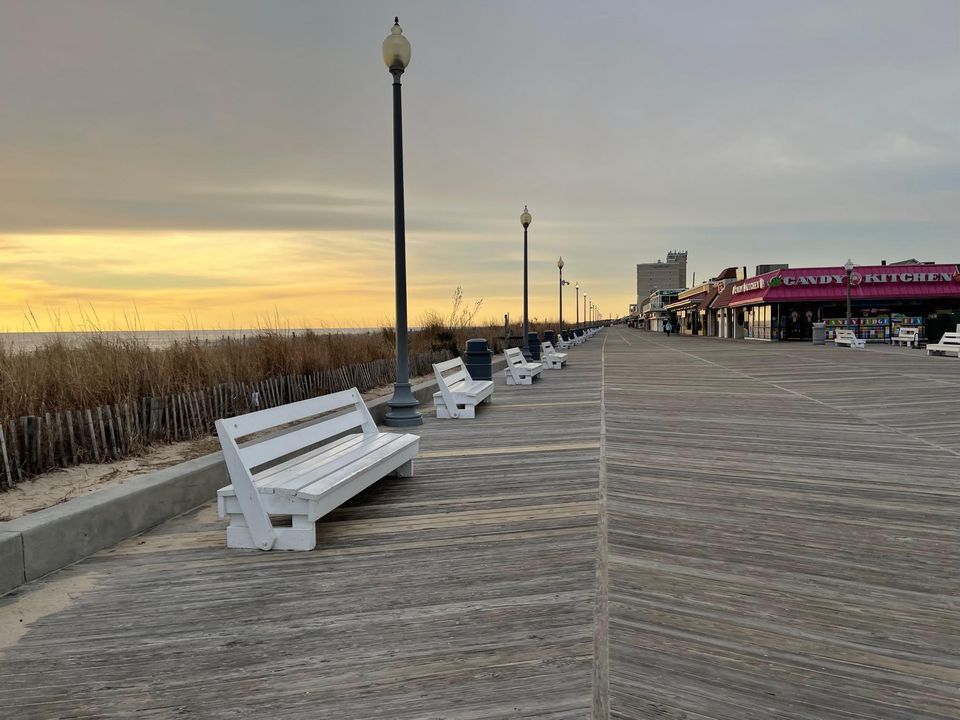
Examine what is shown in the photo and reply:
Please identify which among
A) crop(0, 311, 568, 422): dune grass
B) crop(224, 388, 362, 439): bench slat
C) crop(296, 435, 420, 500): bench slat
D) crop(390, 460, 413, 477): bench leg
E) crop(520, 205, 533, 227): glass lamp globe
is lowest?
crop(390, 460, 413, 477): bench leg

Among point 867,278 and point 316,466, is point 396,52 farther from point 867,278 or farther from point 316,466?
point 867,278

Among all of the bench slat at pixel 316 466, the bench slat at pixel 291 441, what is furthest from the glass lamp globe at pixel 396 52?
the bench slat at pixel 316 466

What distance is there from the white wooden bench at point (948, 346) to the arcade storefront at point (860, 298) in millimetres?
15691

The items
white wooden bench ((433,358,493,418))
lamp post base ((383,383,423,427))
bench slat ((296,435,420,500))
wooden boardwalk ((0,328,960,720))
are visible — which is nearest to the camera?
wooden boardwalk ((0,328,960,720))

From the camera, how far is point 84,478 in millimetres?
4934

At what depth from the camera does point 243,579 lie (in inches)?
136

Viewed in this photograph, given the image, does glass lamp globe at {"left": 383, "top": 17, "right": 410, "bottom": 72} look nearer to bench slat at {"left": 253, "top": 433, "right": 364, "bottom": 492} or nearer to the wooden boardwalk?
bench slat at {"left": 253, "top": 433, "right": 364, "bottom": 492}

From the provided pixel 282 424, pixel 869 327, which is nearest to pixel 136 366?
pixel 282 424

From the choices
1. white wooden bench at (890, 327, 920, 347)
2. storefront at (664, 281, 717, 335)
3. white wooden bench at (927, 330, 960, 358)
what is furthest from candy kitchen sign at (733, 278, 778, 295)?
white wooden bench at (927, 330, 960, 358)

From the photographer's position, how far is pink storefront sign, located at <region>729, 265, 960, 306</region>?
3922cm

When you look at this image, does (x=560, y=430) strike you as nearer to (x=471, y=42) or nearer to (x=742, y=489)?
(x=742, y=489)

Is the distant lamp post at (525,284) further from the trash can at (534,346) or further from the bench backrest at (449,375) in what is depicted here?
the bench backrest at (449,375)

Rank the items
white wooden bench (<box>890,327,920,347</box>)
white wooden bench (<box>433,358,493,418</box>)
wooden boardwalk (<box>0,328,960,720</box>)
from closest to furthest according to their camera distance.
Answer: wooden boardwalk (<box>0,328,960,720</box>)
white wooden bench (<box>433,358,493,418</box>)
white wooden bench (<box>890,327,920,347</box>)

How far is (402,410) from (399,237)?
2.34m
